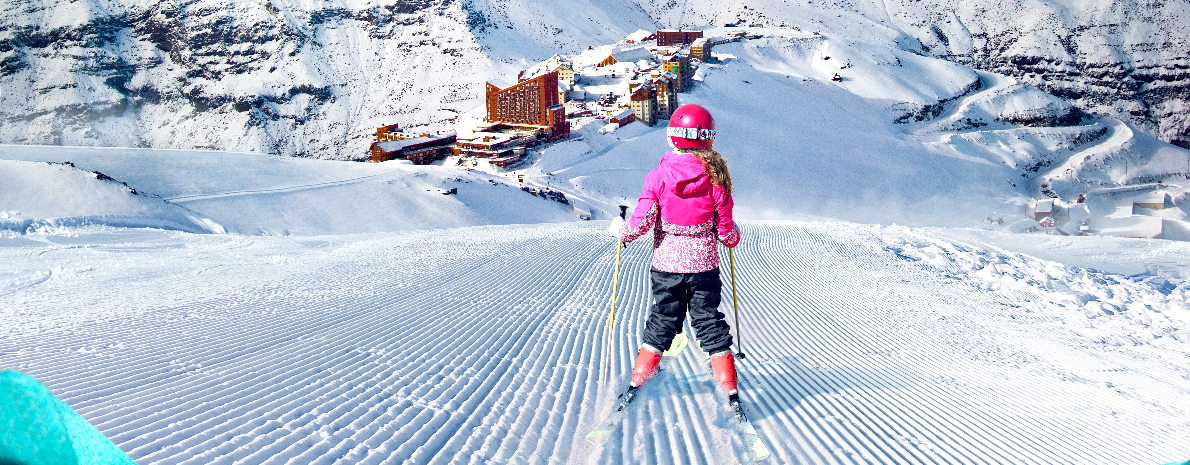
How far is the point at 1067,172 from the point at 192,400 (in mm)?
68867

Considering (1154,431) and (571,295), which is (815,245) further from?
(1154,431)

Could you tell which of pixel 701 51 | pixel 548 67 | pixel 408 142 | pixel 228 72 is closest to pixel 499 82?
pixel 548 67

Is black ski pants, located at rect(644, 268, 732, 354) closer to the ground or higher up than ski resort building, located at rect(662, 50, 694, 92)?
closer to the ground

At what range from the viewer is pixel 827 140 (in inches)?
2147

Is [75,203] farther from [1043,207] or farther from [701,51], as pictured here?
[701,51]

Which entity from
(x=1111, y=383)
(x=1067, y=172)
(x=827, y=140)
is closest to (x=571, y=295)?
(x=1111, y=383)

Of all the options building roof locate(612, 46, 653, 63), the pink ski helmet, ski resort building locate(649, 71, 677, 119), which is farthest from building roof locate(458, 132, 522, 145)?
the pink ski helmet

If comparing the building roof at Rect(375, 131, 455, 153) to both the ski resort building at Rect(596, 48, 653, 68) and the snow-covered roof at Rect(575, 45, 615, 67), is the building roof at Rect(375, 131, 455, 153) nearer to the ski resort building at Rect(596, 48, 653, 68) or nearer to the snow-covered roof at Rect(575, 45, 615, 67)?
the snow-covered roof at Rect(575, 45, 615, 67)

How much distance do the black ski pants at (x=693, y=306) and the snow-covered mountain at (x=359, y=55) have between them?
8059 centimetres

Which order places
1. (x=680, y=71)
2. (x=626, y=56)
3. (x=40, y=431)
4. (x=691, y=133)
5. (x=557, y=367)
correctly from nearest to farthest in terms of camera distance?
1. (x=40, y=431)
2. (x=691, y=133)
3. (x=557, y=367)
4. (x=680, y=71)
5. (x=626, y=56)

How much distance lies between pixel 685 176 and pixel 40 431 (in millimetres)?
2978

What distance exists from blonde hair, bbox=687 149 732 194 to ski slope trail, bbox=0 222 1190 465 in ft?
4.54

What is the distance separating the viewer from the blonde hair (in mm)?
3701

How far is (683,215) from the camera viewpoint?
3752mm
